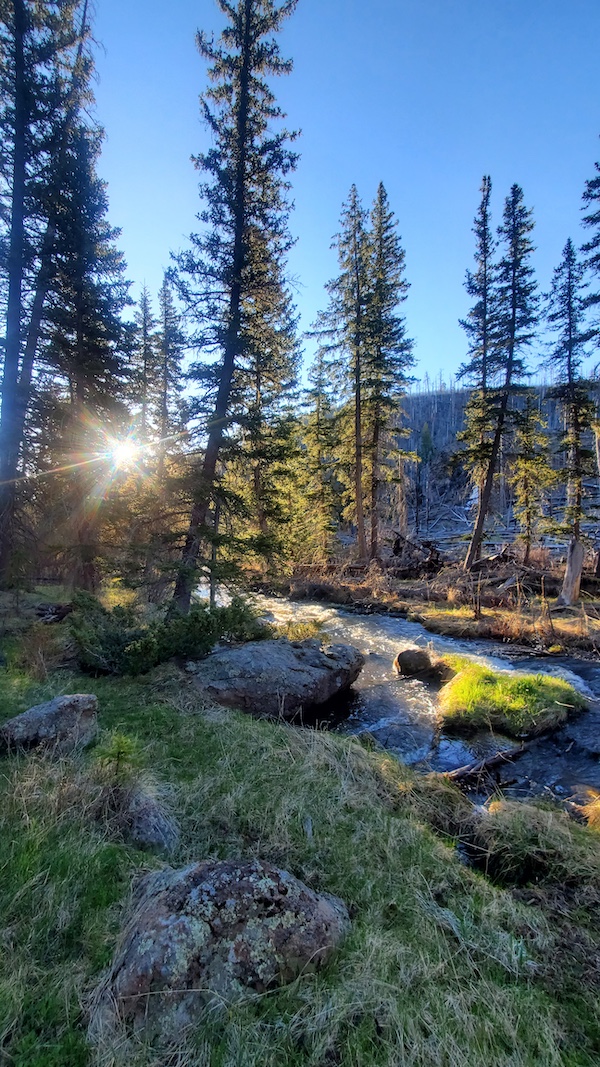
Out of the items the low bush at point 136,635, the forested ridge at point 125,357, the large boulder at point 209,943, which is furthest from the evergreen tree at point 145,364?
the large boulder at point 209,943

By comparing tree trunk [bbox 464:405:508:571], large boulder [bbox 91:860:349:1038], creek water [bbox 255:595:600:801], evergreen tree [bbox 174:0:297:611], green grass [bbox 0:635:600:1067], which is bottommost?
creek water [bbox 255:595:600:801]

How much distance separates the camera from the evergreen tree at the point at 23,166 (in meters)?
10.8

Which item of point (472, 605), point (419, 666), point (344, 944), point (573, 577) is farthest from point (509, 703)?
point (573, 577)

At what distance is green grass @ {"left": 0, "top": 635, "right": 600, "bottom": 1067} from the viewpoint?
187cm

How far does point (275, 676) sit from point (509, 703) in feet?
13.1

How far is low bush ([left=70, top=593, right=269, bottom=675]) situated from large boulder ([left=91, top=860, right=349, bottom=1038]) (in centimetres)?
454

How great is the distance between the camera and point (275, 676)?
23.2ft

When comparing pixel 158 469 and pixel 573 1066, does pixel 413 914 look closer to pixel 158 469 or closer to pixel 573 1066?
pixel 573 1066

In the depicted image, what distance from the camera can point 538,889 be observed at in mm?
3146

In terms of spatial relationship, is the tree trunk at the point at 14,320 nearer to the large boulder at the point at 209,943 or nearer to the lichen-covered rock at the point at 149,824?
the lichen-covered rock at the point at 149,824

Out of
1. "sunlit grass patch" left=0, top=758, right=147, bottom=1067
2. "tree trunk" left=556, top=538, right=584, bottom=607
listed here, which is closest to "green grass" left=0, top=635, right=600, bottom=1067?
"sunlit grass patch" left=0, top=758, right=147, bottom=1067

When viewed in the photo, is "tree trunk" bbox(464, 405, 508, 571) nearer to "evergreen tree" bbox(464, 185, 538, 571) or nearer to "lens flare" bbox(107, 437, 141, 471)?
"evergreen tree" bbox(464, 185, 538, 571)

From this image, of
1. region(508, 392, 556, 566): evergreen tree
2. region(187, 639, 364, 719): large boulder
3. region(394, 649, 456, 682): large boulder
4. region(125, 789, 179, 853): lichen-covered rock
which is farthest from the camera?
region(508, 392, 556, 566): evergreen tree

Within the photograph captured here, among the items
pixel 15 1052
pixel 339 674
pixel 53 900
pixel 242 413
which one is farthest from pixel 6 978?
pixel 242 413
